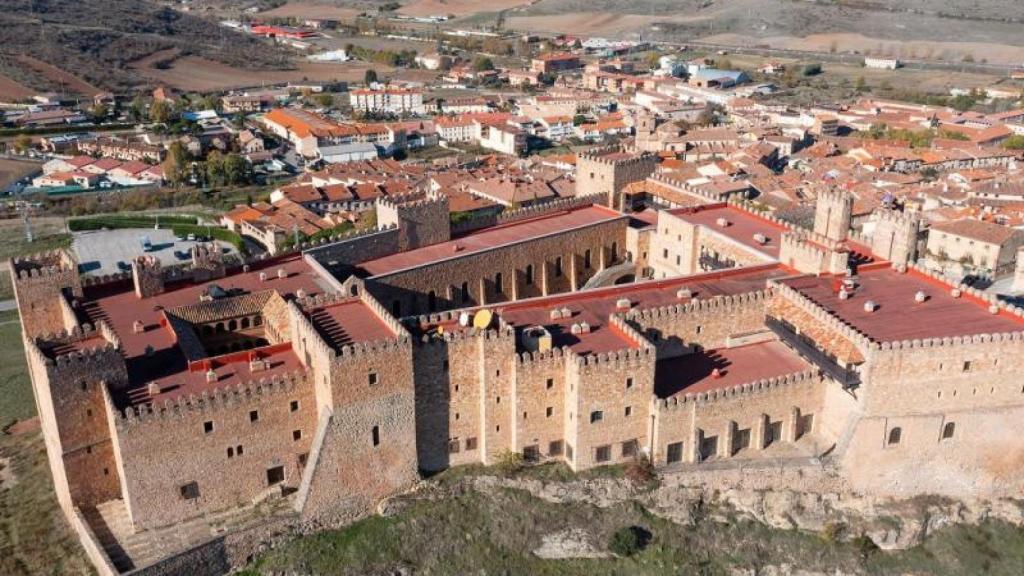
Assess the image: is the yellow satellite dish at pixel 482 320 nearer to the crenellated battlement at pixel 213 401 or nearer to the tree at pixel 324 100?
the crenellated battlement at pixel 213 401

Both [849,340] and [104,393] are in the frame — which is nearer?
[104,393]

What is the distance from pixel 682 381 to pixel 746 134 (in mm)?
96387

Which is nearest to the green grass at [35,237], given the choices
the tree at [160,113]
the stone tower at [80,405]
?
the stone tower at [80,405]

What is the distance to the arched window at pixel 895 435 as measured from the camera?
4381cm

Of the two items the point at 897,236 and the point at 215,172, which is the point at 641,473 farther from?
the point at 215,172

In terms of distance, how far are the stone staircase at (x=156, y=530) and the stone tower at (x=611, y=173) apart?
35755 millimetres

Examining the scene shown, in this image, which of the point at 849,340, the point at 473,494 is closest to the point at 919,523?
the point at 849,340

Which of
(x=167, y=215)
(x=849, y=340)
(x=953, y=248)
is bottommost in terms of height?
(x=167, y=215)

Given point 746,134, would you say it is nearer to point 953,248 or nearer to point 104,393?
point 953,248

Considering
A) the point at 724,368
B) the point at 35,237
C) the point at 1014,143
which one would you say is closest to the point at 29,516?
the point at 724,368

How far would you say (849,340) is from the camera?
44188 millimetres

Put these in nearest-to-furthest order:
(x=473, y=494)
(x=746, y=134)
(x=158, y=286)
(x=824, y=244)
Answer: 1. (x=473, y=494)
2. (x=158, y=286)
3. (x=824, y=244)
4. (x=746, y=134)

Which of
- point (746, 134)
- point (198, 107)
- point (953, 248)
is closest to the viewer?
point (953, 248)

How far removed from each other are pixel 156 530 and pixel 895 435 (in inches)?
1286
